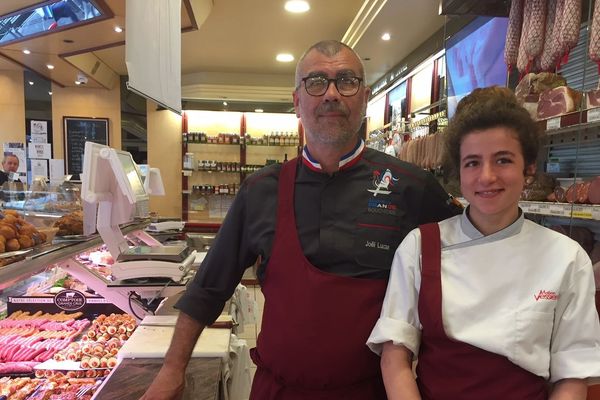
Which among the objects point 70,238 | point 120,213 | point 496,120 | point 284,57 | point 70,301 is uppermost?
point 284,57

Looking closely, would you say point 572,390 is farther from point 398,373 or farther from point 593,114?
point 593,114

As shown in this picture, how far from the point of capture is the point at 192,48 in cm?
615

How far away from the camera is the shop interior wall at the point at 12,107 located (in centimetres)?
747

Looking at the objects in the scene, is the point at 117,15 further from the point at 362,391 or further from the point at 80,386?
the point at 362,391

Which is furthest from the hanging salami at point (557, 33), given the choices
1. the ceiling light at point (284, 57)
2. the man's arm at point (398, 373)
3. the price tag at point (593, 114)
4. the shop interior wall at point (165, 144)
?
the shop interior wall at point (165, 144)

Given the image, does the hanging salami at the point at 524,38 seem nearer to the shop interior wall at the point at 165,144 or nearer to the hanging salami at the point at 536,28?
the hanging salami at the point at 536,28

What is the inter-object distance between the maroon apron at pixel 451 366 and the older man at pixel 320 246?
0.63ft

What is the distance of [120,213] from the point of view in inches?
98.4

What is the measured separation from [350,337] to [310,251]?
1.00 feet

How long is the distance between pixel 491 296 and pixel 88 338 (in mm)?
2145

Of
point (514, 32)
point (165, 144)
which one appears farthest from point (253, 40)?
point (514, 32)

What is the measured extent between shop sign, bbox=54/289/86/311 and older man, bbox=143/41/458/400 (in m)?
1.44

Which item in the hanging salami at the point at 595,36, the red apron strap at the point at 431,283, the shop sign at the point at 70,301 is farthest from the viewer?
the shop sign at the point at 70,301

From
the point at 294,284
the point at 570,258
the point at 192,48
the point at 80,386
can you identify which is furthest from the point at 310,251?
the point at 192,48
